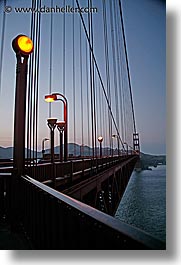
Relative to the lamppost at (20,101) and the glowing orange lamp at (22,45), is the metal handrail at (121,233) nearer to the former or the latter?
the lamppost at (20,101)

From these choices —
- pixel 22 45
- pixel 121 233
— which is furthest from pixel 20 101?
pixel 121 233

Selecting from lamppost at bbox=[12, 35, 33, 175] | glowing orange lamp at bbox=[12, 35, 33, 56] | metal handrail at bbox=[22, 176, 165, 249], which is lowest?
metal handrail at bbox=[22, 176, 165, 249]

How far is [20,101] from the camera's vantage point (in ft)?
5.87

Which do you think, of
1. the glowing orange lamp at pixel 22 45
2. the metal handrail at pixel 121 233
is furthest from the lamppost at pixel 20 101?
the metal handrail at pixel 121 233

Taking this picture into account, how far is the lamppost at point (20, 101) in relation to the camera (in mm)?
1752

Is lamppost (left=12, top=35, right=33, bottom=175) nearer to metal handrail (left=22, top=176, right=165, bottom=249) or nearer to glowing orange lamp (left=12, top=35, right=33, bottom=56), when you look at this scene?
glowing orange lamp (left=12, top=35, right=33, bottom=56)

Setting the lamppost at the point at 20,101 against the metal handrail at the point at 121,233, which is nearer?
the metal handrail at the point at 121,233

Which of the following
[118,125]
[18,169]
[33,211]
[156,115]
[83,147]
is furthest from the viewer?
[118,125]

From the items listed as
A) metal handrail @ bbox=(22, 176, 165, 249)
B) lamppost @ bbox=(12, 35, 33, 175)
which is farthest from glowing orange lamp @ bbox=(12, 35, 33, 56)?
metal handrail @ bbox=(22, 176, 165, 249)

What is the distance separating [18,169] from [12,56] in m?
1.44

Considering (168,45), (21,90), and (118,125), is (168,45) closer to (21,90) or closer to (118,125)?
(21,90)

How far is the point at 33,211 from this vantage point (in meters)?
1.38

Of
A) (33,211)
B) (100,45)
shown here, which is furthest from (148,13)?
(100,45)

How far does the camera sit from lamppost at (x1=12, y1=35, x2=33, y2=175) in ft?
5.75
